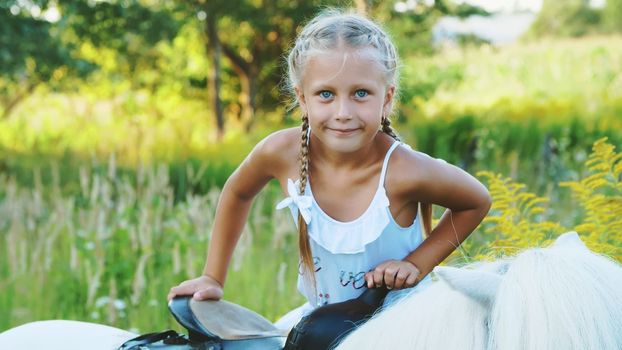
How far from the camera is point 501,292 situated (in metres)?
1.19

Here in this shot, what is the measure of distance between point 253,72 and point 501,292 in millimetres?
10641

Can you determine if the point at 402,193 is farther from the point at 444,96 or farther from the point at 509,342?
the point at 444,96

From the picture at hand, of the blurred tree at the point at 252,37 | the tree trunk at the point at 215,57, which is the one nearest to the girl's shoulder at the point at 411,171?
the blurred tree at the point at 252,37

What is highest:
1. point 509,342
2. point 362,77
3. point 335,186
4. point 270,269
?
point 362,77

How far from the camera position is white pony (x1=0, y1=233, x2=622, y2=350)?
112 centimetres

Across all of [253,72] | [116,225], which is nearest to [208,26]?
[253,72]

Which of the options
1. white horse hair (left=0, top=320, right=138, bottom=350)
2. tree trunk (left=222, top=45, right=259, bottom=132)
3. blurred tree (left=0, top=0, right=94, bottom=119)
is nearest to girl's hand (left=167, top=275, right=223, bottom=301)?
white horse hair (left=0, top=320, right=138, bottom=350)

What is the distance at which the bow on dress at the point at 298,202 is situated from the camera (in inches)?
70.6

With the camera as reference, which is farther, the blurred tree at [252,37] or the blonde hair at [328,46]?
the blurred tree at [252,37]

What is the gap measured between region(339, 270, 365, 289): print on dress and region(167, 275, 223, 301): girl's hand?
315mm

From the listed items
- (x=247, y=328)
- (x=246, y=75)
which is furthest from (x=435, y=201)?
(x=246, y=75)

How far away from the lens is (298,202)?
181 cm

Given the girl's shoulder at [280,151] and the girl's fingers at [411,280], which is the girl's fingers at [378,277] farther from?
the girl's shoulder at [280,151]

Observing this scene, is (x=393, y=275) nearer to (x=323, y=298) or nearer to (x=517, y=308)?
(x=323, y=298)
